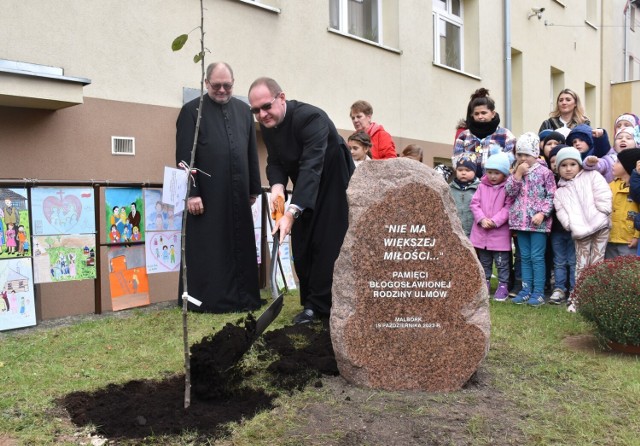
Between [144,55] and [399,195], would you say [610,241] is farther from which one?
[144,55]

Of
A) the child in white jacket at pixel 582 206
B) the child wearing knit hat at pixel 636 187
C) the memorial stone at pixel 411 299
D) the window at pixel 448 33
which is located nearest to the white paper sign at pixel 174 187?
the memorial stone at pixel 411 299

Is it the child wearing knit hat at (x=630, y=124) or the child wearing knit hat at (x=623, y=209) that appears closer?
the child wearing knit hat at (x=623, y=209)

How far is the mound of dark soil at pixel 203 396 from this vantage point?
10.3ft

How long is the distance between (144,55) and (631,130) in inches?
207

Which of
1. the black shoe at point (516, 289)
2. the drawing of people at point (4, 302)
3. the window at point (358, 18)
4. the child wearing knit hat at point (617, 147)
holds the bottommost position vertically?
the black shoe at point (516, 289)

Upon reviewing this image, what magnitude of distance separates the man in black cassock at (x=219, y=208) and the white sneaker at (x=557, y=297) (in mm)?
3030

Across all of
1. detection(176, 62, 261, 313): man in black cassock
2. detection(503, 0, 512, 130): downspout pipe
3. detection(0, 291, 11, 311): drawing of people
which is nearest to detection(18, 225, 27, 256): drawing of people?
detection(0, 291, 11, 311): drawing of people

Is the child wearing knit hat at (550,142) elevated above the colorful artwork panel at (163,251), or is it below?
above

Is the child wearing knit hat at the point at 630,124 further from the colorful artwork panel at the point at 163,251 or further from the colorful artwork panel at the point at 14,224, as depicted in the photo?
the colorful artwork panel at the point at 14,224

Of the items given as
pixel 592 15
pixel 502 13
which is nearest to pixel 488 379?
pixel 502 13

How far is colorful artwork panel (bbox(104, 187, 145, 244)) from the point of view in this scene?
A: 5.97m

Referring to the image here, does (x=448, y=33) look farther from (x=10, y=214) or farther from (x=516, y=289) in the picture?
(x=10, y=214)

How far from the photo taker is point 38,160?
6121 mm

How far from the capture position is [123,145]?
22.6 ft
